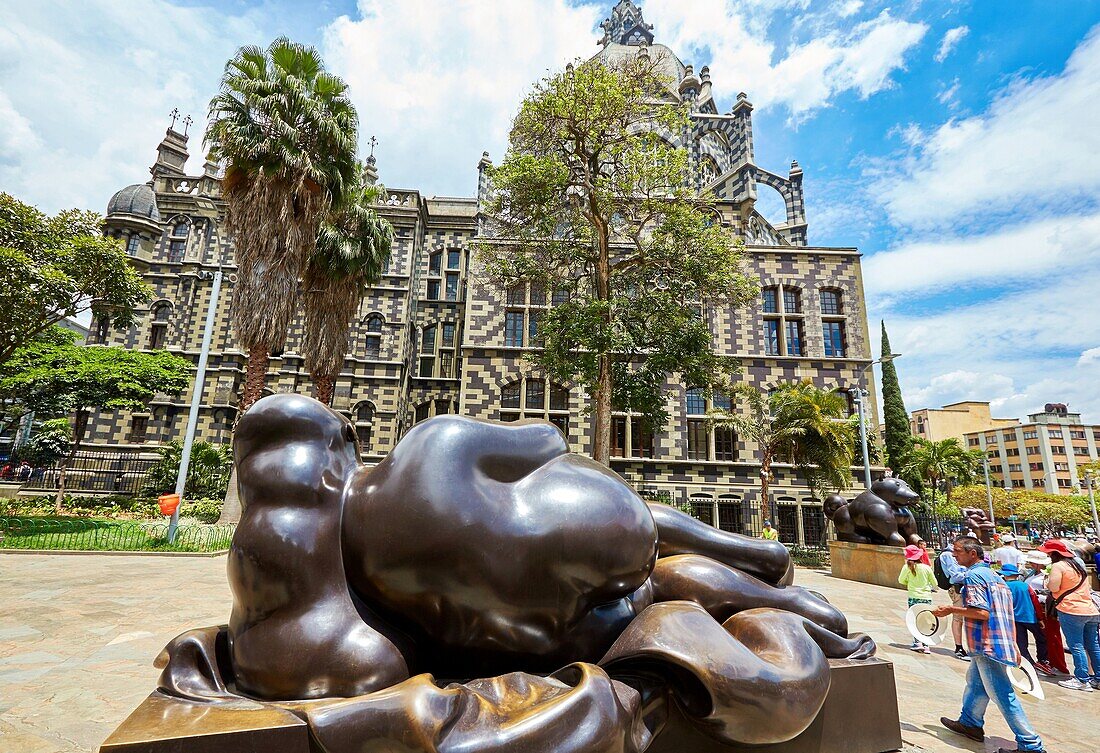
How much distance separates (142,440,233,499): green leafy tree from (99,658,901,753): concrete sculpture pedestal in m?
23.5

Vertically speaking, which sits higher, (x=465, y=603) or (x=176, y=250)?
(x=176, y=250)

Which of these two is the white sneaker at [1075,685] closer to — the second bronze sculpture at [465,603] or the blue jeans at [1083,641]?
the blue jeans at [1083,641]

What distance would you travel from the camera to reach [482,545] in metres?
2.31

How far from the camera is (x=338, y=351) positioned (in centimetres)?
1822

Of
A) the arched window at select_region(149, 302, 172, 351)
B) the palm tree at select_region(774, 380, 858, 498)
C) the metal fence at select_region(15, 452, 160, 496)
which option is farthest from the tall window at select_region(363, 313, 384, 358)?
the palm tree at select_region(774, 380, 858, 498)

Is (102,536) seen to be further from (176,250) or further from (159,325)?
(176,250)

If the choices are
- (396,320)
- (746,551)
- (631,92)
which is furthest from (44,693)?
(396,320)

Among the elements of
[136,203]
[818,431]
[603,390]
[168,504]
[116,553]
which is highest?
[136,203]

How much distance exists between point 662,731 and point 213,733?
5.83ft

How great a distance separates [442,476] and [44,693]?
15.2ft

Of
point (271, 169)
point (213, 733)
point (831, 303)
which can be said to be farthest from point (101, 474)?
point (831, 303)

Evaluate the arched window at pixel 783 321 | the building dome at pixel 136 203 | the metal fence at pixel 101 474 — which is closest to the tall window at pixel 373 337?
the metal fence at pixel 101 474

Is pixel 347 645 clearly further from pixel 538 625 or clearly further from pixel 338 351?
pixel 338 351

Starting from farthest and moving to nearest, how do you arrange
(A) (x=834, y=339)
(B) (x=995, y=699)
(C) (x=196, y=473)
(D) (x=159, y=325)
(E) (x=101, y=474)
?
(D) (x=159, y=325) → (A) (x=834, y=339) → (E) (x=101, y=474) → (C) (x=196, y=473) → (B) (x=995, y=699)
